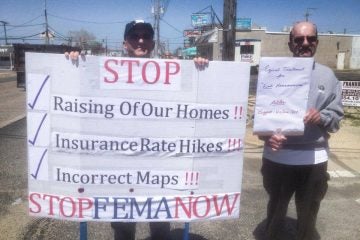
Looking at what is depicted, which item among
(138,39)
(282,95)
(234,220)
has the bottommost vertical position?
(234,220)

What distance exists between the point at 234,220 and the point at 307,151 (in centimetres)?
169

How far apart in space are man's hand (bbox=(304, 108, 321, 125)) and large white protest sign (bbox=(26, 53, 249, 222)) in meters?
0.43

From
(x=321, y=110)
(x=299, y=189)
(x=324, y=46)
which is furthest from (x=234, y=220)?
(x=324, y=46)

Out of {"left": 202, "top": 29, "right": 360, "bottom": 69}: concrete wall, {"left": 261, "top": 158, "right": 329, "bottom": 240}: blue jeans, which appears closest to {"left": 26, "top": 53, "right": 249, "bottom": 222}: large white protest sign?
{"left": 261, "top": 158, "right": 329, "bottom": 240}: blue jeans

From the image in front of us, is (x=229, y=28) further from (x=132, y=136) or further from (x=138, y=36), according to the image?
(x=132, y=136)

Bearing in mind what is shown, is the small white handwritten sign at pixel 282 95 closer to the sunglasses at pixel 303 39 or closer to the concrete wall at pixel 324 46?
the sunglasses at pixel 303 39

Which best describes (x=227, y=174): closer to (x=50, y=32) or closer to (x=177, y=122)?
(x=177, y=122)

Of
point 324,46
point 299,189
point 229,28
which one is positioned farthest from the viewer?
point 324,46

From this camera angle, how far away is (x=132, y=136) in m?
2.63

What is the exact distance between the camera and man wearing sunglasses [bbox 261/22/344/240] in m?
2.78

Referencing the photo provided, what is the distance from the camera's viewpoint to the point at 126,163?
105 inches

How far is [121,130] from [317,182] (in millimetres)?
1492

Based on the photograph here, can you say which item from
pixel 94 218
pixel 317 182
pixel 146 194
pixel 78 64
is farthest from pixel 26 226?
pixel 317 182

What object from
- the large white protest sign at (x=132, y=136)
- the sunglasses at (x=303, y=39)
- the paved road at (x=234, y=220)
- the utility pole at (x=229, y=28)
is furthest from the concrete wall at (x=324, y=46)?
the large white protest sign at (x=132, y=136)
